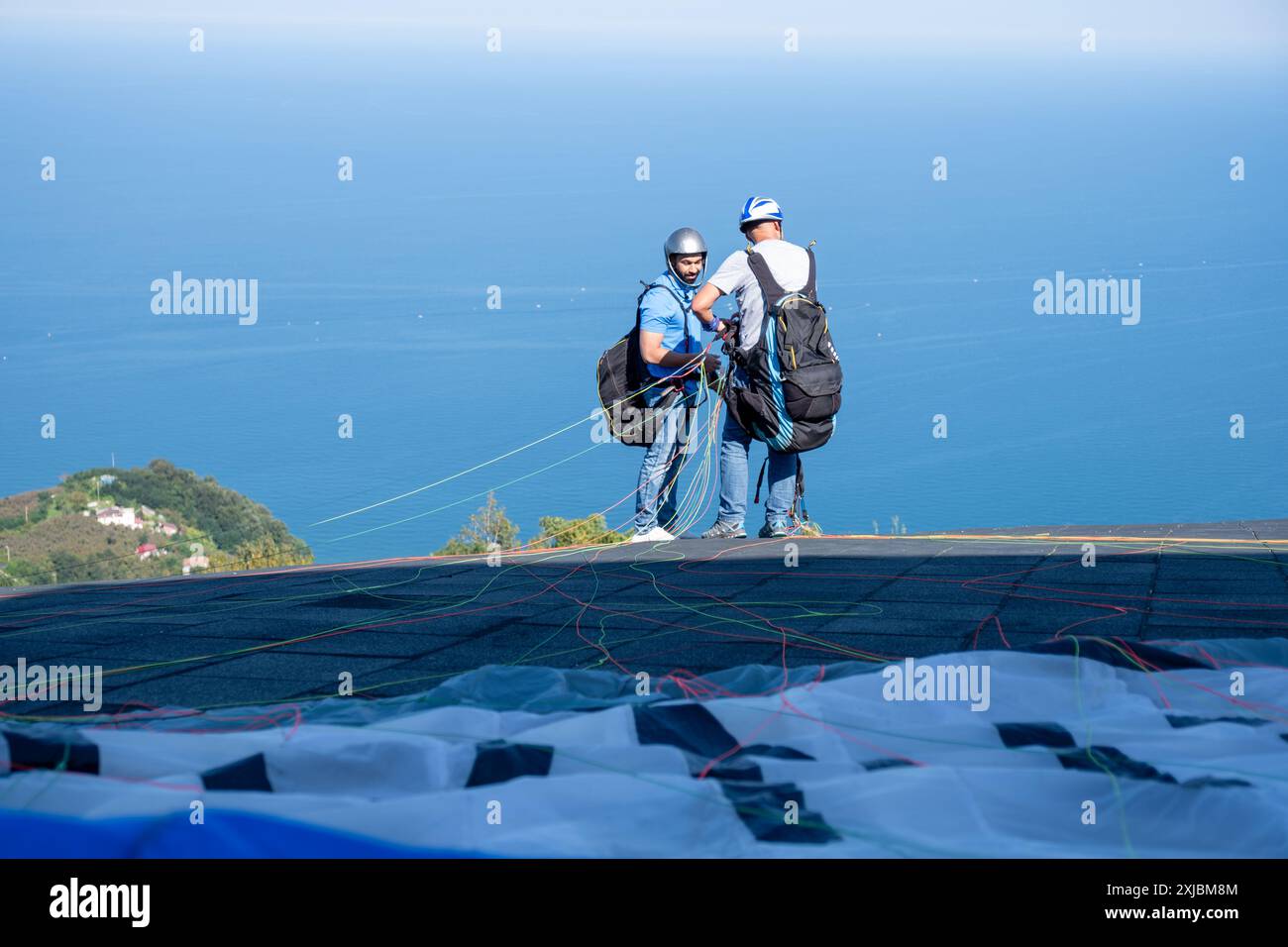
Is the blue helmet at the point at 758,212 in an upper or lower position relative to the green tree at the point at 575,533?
upper

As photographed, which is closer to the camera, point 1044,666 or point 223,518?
point 1044,666

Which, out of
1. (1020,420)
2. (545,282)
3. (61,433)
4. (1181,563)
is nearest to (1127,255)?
(1020,420)

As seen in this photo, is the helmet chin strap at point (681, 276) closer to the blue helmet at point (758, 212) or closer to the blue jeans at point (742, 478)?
the blue helmet at point (758, 212)

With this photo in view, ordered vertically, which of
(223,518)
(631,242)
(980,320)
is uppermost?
(631,242)

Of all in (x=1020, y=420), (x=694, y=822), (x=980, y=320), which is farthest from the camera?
(x=980, y=320)

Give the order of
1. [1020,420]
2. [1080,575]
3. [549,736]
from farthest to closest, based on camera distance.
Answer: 1. [1020,420]
2. [1080,575]
3. [549,736]

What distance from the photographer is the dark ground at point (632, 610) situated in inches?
160

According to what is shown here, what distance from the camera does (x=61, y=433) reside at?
246 ft

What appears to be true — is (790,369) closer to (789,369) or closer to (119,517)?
(789,369)

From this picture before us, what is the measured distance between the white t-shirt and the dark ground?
1.13 metres

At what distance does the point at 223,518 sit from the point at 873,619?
39.6 m

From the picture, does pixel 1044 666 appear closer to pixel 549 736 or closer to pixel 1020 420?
pixel 549 736

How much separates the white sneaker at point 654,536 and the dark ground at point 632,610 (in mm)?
150

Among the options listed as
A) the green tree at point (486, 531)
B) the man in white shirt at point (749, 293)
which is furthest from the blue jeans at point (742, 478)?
the green tree at point (486, 531)
